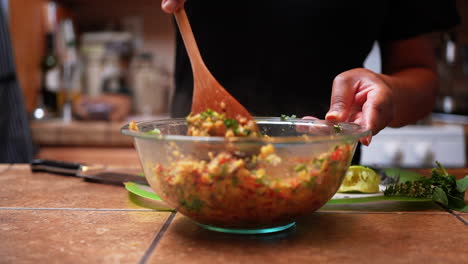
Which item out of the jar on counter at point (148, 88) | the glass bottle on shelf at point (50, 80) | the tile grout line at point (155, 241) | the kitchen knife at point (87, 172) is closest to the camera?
the tile grout line at point (155, 241)

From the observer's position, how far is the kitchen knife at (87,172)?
93 centimetres

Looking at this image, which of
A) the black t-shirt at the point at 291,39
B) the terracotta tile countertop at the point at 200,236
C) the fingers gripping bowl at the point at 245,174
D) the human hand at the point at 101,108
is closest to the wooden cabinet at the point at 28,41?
the human hand at the point at 101,108

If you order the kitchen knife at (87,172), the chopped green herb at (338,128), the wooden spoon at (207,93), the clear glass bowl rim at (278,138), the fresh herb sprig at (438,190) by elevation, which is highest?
the wooden spoon at (207,93)

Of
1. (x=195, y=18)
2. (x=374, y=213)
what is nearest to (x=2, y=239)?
(x=374, y=213)

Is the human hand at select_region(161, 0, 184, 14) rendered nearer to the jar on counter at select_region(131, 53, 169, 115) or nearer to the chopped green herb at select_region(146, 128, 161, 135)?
the chopped green herb at select_region(146, 128, 161, 135)

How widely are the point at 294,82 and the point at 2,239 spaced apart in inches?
34.6

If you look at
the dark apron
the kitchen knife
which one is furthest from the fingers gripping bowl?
the dark apron

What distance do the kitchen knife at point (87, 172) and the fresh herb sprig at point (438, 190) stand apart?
1.45 feet

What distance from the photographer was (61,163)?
1027mm

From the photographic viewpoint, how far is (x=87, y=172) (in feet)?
3.23

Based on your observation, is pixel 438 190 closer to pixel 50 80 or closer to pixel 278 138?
pixel 278 138

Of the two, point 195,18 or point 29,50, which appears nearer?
point 195,18

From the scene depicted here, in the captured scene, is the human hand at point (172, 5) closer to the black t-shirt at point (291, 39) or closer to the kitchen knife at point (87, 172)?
the kitchen knife at point (87, 172)

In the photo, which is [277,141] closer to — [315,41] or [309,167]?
[309,167]
